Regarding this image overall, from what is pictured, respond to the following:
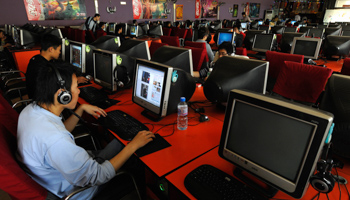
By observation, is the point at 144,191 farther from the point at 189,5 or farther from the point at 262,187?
the point at 189,5

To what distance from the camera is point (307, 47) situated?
346cm

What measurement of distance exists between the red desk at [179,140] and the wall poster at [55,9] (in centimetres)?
834

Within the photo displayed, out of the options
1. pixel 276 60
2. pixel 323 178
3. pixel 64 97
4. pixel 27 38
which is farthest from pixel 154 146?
pixel 27 38

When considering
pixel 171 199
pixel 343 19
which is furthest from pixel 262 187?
pixel 343 19

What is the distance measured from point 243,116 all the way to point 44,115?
0.96 m

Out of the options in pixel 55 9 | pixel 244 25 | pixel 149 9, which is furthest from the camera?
pixel 149 9

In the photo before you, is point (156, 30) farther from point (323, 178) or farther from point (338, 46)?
point (323, 178)

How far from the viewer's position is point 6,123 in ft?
3.85

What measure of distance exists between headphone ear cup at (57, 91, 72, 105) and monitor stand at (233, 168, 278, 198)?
932mm

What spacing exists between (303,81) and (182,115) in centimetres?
125

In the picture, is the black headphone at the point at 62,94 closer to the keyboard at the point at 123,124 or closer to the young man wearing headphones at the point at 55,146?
the young man wearing headphones at the point at 55,146

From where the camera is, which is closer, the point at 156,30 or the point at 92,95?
the point at 92,95

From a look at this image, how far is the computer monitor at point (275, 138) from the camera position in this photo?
706mm

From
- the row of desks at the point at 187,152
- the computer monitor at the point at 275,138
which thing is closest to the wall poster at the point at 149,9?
the row of desks at the point at 187,152
